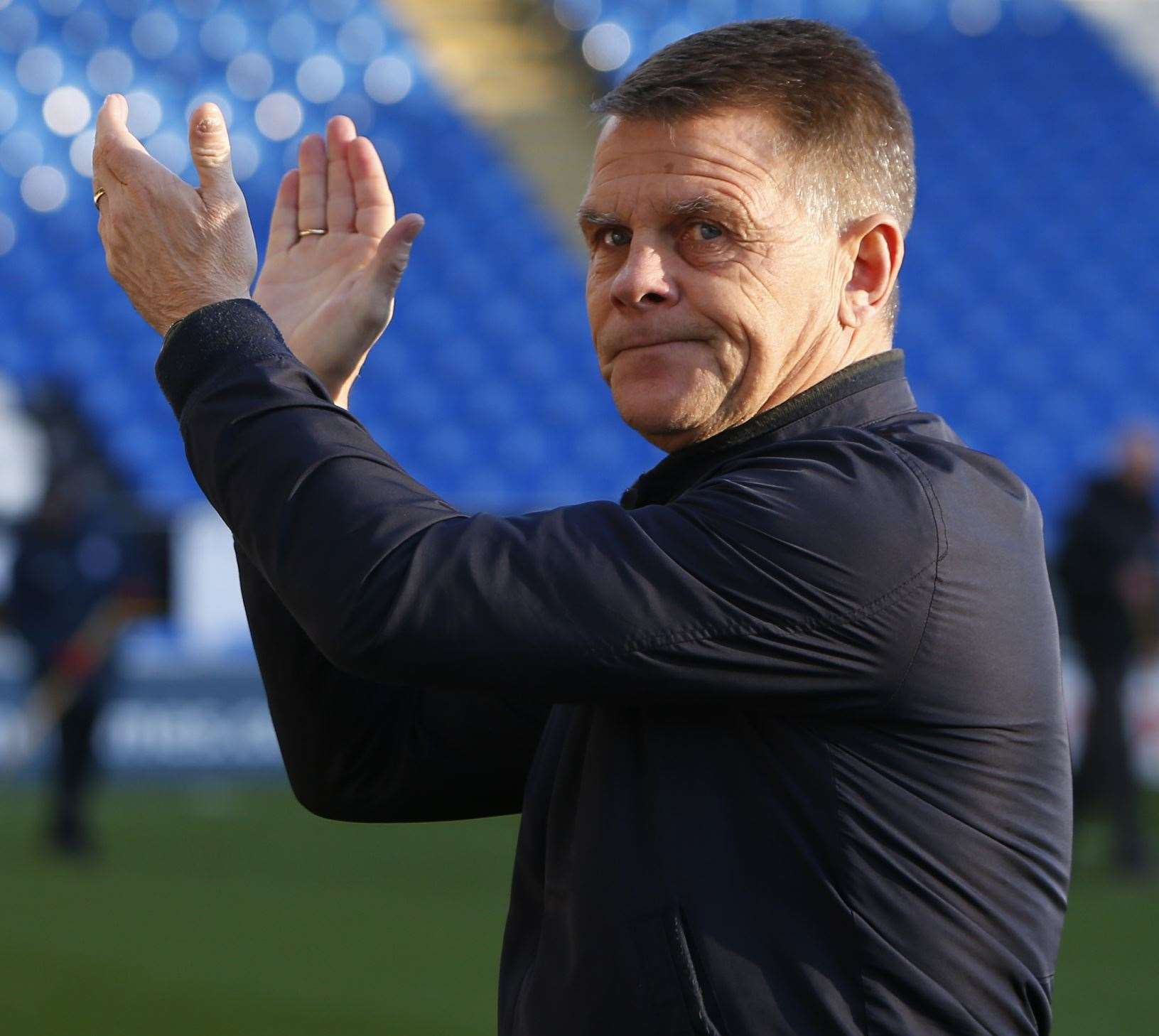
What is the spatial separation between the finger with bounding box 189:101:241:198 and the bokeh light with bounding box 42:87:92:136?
8533 mm

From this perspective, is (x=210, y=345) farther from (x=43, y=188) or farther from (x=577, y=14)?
(x=577, y=14)

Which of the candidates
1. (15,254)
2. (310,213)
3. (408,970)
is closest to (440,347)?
(15,254)

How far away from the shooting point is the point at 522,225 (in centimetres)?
947

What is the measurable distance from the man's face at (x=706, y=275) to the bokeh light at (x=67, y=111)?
8675 millimetres

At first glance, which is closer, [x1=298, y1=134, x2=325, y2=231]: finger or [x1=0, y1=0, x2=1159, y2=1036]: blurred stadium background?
[x1=298, y1=134, x2=325, y2=231]: finger

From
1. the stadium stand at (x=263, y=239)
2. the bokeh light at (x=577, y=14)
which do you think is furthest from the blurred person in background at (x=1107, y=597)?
the bokeh light at (x=577, y=14)

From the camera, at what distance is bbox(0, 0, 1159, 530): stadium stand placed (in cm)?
856

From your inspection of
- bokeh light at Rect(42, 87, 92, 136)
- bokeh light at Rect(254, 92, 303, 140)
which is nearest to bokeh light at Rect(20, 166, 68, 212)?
bokeh light at Rect(42, 87, 92, 136)

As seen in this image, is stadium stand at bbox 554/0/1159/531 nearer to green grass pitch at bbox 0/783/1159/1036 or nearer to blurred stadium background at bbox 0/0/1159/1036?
blurred stadium background at bbox 0/0/1159/1036

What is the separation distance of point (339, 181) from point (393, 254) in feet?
0.55

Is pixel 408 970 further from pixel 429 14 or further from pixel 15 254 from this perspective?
pixel 429 14

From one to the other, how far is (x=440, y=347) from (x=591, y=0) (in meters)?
2.79

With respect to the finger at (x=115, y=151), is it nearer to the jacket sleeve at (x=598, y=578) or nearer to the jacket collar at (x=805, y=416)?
the jacket sleeve at (x=598, y=578)

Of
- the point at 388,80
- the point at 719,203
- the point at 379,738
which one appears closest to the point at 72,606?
the point at 388,80
